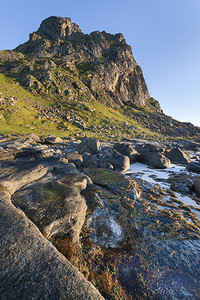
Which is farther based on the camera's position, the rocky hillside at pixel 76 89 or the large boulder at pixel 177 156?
the rocky hillside at pixel 76 89

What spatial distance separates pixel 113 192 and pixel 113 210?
232cm

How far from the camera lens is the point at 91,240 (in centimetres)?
648

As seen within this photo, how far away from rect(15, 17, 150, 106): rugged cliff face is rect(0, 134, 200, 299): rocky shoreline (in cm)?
10918

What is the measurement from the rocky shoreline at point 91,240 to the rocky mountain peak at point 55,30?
7663 inches

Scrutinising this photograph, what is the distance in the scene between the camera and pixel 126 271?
5406mm

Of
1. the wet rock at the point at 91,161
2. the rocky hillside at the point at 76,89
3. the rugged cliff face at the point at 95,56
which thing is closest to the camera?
the wet rock at the point at 91,161

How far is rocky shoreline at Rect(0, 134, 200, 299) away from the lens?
3709 millimetres

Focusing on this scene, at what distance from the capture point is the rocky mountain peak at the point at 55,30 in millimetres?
144500

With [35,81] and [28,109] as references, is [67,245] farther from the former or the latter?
[35,81]

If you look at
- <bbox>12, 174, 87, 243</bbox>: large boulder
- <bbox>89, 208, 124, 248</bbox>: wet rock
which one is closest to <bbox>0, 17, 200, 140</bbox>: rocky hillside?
<bbox>12, 174, 87, 243</bbox>: large boulder

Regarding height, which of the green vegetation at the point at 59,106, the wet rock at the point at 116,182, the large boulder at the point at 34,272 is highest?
the green vegetation at the point at 59,106

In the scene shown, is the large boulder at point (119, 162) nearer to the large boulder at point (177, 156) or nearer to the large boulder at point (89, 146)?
the large boulder at point (89, 146)

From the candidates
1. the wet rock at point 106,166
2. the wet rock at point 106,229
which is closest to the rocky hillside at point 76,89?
the wet rock at point 106,166

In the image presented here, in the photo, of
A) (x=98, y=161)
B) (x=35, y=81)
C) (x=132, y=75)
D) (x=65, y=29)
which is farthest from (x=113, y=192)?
(x=65, y=29)
